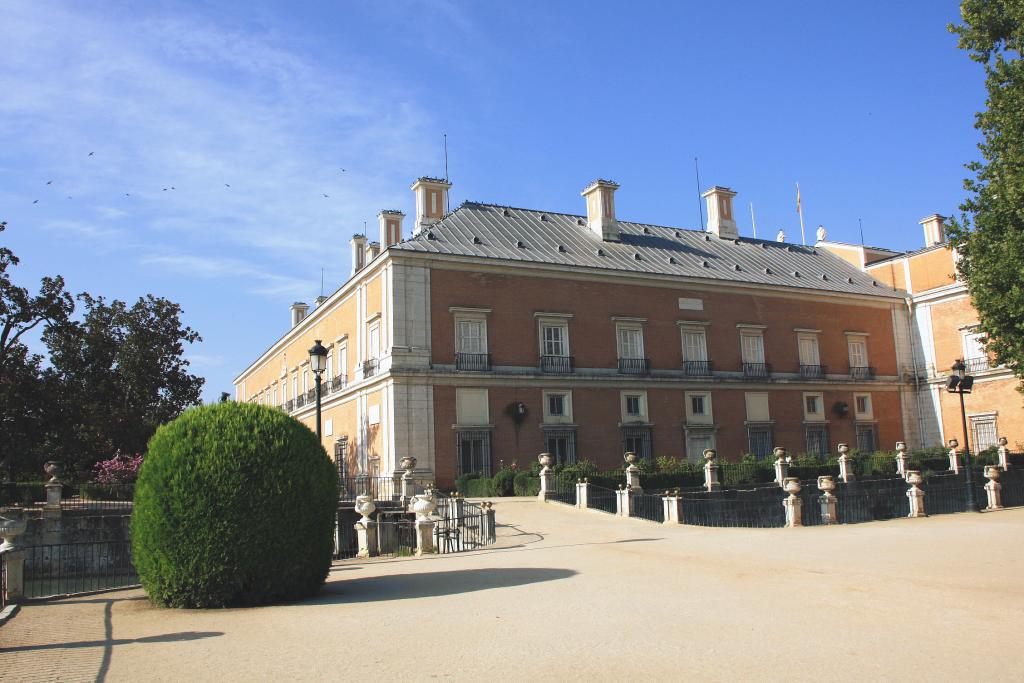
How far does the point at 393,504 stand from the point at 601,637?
16.1 metres

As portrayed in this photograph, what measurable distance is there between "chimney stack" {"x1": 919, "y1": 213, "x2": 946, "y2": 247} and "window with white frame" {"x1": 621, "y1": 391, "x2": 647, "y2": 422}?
69.4ft

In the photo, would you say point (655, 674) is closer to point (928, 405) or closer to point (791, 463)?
point (791, 463)

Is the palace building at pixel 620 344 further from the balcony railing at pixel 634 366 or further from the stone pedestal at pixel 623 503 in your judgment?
the stone pedestal at pixel 623 503

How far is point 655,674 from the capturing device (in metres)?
6.07

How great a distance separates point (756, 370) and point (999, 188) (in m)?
17.4

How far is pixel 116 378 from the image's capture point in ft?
134

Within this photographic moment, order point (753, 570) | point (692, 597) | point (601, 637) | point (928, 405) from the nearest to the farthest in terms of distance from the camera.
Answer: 1. point (601, 637)
2. point (692, 597)
3. point (753, 570)
4. point (928, 405)

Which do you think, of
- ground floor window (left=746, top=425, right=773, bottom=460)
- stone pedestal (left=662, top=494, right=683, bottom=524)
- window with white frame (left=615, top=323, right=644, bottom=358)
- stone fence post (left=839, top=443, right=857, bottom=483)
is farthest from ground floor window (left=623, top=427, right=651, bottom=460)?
stone pedestal (left=662, top=494, right=683, bottom=524)

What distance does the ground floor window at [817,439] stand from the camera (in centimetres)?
3794

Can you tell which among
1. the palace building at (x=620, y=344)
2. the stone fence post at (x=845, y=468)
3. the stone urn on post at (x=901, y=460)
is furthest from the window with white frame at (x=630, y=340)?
the stone urn on post at (x=901, y=460)

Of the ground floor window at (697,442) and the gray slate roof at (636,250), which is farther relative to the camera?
the ground floor window at (697,442)

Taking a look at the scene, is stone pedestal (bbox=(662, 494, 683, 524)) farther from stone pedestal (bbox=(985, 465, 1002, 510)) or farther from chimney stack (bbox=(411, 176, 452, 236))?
chimney stack (bbox=(411, 176, 452, 236))

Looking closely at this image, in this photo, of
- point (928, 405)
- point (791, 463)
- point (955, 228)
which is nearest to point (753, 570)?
point (955, 228)

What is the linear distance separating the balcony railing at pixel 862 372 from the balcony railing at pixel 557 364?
637 inches
